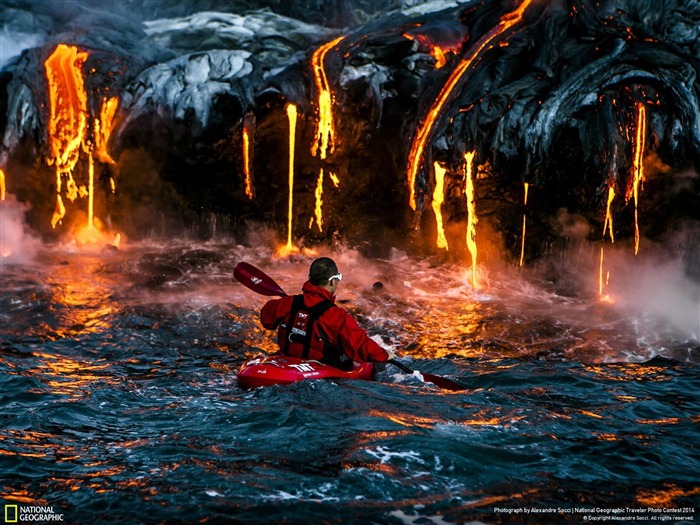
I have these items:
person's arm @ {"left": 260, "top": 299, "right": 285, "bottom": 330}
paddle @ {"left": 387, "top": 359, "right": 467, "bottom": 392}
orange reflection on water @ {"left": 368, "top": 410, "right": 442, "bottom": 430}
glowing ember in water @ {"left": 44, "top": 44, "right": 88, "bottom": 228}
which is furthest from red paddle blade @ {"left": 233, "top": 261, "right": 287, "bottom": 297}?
glowing ember in water @ {"left": 44, "top": 44, "right": 88, "bottom": 228}

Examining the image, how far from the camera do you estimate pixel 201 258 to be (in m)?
12.5

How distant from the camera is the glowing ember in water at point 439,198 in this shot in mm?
10914

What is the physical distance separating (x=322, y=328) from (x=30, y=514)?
8.83 feet

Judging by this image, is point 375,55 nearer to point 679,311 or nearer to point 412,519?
point 679,311

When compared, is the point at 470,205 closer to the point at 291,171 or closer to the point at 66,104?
the point at 291,171

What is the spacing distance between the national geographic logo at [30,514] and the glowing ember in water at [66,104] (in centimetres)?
1080

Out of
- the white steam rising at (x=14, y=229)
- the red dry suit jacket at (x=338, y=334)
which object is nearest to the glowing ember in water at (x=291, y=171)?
the white steam rising at (x=14, y=229)

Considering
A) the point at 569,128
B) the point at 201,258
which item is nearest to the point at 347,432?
the point at 569,128

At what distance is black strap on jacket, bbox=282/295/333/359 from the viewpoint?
569 cm

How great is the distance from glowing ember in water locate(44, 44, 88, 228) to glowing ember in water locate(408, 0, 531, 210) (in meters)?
6.60

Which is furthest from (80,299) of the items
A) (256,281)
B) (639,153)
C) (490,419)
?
(639,153)

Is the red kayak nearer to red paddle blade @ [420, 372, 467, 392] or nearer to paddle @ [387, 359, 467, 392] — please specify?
paddle @ [387, 359, 467, 392]

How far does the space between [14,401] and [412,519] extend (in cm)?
Answer: 372

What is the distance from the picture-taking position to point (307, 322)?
18.7 feet
